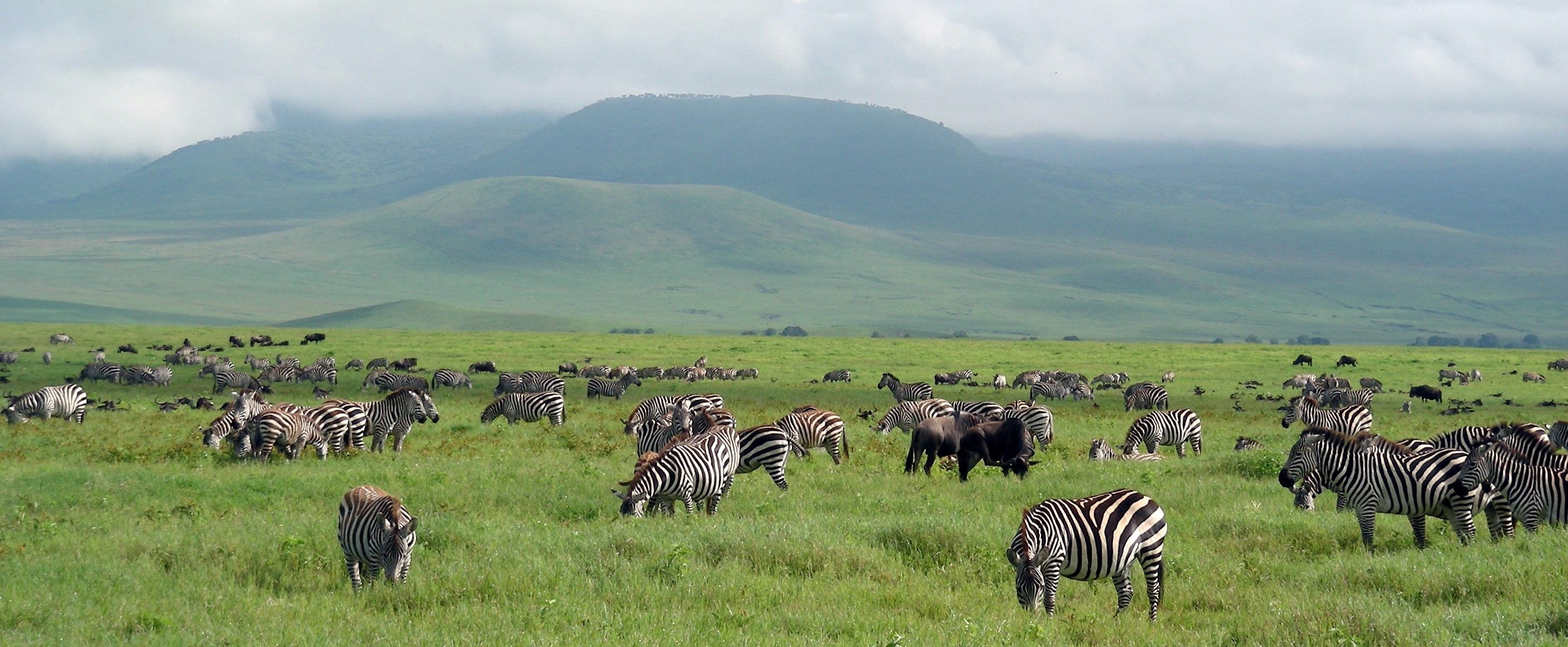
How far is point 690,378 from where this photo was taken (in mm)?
52438

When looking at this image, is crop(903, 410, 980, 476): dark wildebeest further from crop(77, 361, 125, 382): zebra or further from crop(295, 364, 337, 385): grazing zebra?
crop(77, 361, 125, 382): zebra

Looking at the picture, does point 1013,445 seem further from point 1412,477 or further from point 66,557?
point 66,557

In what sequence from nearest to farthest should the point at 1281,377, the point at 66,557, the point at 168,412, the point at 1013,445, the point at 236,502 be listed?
1. the point at 66,557
2. the point at 236,502
3. the point at 1013,445
4. the point at 168,412
5. the point at 1281,377

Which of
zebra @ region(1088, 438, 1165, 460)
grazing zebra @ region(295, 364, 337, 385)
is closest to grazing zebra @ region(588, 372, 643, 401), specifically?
grazing zebra @ region(295, 364, 337, 385)

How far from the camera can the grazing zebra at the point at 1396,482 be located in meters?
15.9

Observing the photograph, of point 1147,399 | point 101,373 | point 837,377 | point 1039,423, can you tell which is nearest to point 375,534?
point 1039,423

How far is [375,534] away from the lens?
13930 millimetres

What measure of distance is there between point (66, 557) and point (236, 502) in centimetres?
417

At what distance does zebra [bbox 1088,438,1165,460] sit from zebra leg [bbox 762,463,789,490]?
802cm

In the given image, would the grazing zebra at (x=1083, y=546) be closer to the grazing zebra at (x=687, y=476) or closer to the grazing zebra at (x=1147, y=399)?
the grazing zebra at (x=687, y=476)

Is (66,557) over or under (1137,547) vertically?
under

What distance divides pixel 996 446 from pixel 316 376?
33.9 metres

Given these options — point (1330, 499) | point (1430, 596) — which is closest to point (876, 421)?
point (1330, 499)

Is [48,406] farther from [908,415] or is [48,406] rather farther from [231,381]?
[908,415]
